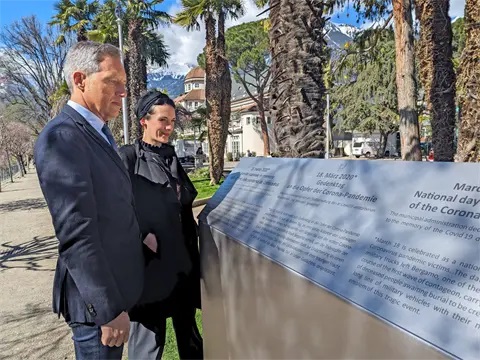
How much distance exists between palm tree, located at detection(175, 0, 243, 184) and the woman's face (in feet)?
47.4

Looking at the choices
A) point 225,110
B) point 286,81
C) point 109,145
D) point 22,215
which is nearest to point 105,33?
point 225,110

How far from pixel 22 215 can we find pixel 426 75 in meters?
12.5

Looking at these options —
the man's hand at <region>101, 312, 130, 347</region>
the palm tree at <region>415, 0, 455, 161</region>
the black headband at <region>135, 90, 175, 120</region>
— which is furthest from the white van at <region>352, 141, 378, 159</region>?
the man's hand at <region>101, 312, 130, 347</region>

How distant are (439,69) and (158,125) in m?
7.13

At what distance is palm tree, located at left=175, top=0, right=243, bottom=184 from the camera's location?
16516 mm

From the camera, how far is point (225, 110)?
1752 centimetres

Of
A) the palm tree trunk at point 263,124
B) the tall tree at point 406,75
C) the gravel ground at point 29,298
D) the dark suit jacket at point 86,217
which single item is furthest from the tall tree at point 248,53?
the dark suit jacket at point 86,217

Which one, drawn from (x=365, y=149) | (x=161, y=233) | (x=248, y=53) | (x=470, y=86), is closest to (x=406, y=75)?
(x=470, y=86)

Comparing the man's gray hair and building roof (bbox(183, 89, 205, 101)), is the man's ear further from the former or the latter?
building roof (bbox(183, 89, 205, 101))

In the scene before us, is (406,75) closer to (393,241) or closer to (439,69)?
(439,69)

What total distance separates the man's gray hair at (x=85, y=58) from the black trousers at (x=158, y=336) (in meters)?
1.53

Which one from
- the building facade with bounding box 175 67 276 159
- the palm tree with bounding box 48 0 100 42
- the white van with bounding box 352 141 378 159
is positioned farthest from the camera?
the building facade with bounding box 175 67 276 159

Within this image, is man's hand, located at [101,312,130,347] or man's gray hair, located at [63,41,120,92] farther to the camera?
man's gray hair, located at [63,41,120,92]

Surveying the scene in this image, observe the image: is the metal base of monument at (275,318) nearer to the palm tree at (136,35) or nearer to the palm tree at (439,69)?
the palm tree at (439,69)
